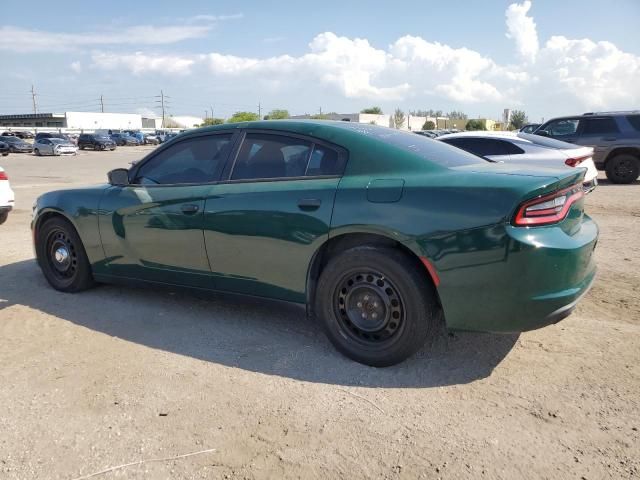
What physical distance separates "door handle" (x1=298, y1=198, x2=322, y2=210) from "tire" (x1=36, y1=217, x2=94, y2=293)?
242 centimetres

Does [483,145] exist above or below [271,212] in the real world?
above

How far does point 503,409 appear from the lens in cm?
282

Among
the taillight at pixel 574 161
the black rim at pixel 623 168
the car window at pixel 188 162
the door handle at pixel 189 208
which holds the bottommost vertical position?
the black rim at pixel 623 168

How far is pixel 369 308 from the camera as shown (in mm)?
3311

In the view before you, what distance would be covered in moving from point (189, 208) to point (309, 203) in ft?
3.47

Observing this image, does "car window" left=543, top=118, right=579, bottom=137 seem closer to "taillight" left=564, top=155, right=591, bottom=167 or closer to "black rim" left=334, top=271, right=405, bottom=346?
"taillight" left=564, top=155, right=591, bottom=167

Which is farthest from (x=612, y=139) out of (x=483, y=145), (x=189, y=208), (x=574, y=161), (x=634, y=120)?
(x=189, y=208)

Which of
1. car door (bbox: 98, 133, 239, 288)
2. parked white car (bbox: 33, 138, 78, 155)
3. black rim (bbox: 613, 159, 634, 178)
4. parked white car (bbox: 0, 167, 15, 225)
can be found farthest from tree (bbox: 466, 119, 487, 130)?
car door (bbox: 98, 133, 239, 288)

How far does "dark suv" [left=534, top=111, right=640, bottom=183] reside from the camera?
13.3 m

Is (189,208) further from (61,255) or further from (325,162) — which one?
(61,255)

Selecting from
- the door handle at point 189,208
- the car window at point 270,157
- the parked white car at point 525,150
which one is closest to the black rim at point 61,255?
the door handle at point 189,208

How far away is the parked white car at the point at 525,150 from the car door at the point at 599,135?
543cm

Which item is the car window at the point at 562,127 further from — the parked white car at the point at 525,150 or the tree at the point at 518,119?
the tree at the point at 518,119

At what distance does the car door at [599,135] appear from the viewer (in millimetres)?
13391
